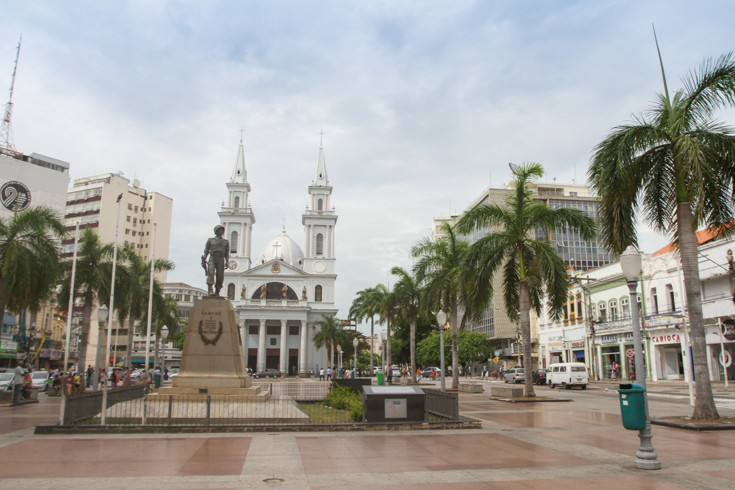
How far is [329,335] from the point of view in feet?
253

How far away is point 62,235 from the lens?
81.4 feet

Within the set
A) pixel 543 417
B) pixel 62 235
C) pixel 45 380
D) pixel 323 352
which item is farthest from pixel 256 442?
pixel 323 352

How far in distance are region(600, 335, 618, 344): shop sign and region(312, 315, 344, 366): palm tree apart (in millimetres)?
38331

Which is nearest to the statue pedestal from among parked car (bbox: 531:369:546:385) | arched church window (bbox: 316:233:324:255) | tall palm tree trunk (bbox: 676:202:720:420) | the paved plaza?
the paved plaza

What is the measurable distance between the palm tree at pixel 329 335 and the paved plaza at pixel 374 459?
2494 inches

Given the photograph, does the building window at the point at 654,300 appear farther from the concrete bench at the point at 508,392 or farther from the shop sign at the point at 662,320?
the concrete bench at the point at 508,392

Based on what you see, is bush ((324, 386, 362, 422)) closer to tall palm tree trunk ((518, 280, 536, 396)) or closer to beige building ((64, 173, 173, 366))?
tall palm tree trunk ((518, 280, 536, 396))

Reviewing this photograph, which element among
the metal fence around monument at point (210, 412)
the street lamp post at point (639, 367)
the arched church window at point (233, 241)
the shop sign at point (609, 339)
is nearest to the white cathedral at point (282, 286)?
the arched church window at point (233, 241)

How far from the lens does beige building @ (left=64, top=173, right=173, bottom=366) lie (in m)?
93.2

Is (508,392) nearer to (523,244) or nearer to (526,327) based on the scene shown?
(526,327)

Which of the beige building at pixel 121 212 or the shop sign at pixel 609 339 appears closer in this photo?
the shop sign at pixel 609 339

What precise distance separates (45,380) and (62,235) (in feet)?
56.1

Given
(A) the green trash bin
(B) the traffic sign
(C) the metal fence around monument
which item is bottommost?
(C) the metal fence around monument

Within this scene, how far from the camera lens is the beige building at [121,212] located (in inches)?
3671
